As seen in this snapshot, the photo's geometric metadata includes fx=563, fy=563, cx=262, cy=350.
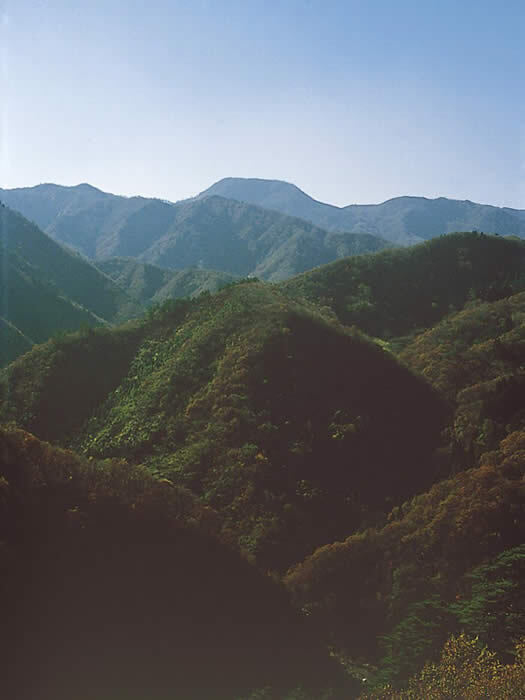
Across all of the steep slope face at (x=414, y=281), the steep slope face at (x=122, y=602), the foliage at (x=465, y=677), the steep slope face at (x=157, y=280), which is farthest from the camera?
the steep slope face at (x=157, y=280)

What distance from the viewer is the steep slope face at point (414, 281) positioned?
70.1 metres

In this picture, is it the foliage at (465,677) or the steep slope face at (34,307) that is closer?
the foliage at (465,677)

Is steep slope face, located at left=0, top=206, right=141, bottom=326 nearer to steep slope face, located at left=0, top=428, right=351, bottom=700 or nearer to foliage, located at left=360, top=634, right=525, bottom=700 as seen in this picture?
steep slope face, located at left=0, top=428, right=351, bottom=700

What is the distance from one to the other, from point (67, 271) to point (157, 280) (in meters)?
31.0

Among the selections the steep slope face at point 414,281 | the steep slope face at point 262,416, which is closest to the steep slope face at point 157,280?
the steep slope face at point 414,281

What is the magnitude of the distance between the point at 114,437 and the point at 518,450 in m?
22.5

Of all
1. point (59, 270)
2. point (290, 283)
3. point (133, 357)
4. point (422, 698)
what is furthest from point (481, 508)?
point (59, 270)

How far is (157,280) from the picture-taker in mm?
159375

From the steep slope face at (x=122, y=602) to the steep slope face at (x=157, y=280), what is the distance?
111 metres

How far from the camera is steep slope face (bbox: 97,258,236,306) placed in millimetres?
138125

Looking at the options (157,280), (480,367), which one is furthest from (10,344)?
(157,280)

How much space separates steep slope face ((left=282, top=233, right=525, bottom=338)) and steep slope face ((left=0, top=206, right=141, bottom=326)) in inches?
2311

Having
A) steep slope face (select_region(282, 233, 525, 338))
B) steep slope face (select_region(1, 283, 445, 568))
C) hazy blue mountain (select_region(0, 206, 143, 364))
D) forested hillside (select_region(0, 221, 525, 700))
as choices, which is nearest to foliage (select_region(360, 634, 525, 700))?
forested hillside (select_region(0, 221, 525, 700))

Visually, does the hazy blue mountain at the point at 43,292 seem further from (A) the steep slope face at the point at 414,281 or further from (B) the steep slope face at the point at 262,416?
(A) the steep slope face at the point at 414,281
